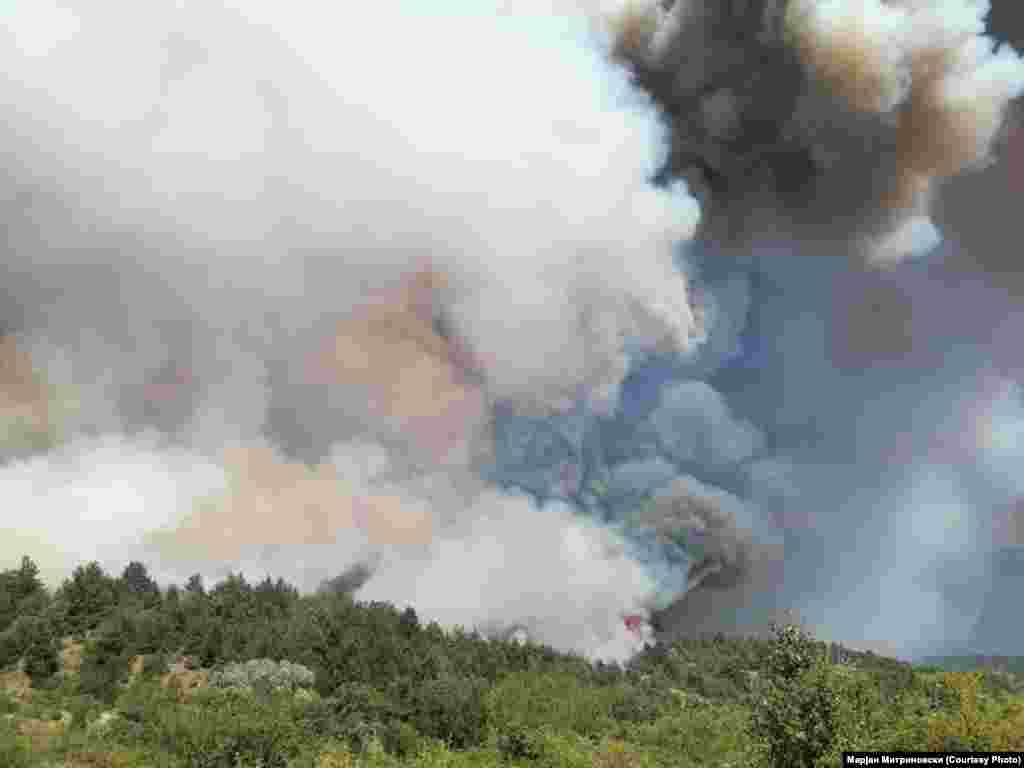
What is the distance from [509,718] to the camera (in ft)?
380

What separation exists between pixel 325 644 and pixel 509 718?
32.7 m

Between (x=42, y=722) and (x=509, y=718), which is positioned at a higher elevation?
(x=509, y=718)

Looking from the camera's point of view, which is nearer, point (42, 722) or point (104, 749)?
point (104, 749)

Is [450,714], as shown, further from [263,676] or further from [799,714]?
[799,714]

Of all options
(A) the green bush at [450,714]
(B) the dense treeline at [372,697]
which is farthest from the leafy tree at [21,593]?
(A) the green bush at [450,714]

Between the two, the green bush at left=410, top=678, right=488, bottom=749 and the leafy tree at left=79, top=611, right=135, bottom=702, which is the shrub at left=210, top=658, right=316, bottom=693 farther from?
the green bush at left=410, top=678, right=488, bottom=749

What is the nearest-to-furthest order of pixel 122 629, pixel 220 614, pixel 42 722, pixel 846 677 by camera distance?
1. pixel 846 677
2. pixel 42 722
3. pixel 122 629
4. pixel 220 614

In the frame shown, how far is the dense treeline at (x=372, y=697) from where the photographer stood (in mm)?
41281

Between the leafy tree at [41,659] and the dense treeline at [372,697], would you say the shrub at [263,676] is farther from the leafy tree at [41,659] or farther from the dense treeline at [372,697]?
the leafy tree at [41,659]

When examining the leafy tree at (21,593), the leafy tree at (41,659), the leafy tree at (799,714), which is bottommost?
the leafy tree at (799,714)

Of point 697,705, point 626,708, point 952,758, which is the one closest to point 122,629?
point 626,708

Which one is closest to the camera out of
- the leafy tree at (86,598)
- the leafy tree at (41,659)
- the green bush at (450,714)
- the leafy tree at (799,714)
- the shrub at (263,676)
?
the leafy tree at (799,714)

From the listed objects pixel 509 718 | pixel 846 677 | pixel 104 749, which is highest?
pixel 509 718

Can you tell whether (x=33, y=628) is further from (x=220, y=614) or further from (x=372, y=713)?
(x=372, y=713)
